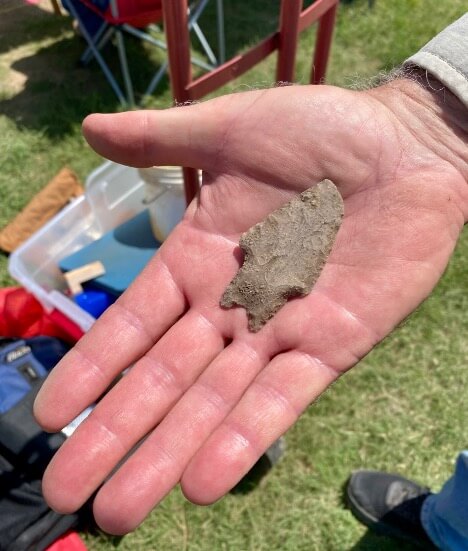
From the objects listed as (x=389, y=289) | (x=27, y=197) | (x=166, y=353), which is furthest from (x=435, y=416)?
(x=27, y=197)

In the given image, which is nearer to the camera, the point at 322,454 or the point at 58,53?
the point at 322,454

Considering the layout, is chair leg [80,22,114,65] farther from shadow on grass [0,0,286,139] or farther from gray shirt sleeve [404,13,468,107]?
gray shirt sleeve [404,13,468,107]

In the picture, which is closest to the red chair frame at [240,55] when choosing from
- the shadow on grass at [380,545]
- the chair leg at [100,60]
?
the chair leg at [100,60]

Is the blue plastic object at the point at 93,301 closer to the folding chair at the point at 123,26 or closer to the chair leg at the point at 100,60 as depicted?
the folding chair at the point at 123,26

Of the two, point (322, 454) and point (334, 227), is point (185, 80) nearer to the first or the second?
point (334, 227)

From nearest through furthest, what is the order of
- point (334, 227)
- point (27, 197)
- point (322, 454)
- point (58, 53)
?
point (334, 227) → point (322, 454) → point (27, 197) → point (58, 53)
